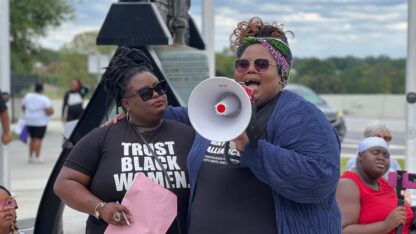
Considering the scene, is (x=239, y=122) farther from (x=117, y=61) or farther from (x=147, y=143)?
(x=117, y=61)

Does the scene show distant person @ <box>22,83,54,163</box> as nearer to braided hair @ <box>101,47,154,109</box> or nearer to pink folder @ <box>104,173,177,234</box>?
braided hair @ <box>101,47,154,109</box>

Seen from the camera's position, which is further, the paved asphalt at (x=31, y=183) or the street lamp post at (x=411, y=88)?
the street lamp post at (x=411, y=88)

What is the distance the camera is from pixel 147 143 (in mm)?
3051

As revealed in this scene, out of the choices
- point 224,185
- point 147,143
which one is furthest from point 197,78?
point 224,185

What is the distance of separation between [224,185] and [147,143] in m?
0.58

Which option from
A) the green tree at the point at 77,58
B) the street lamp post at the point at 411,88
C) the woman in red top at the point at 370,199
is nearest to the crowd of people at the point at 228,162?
the woman in red top at the point at 370,199

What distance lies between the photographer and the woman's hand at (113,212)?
2.88 meters

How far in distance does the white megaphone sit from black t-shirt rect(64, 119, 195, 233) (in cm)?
65

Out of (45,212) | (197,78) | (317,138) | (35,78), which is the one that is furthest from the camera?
(35,78)

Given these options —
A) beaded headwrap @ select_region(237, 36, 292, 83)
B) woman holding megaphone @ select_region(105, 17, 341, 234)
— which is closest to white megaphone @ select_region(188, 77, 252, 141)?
woman holding megaphone @ select_region(105, 17, 341, 234)

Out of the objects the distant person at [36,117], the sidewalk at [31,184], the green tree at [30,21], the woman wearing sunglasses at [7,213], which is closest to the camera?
the woman wearing sunglasses at [7,213]

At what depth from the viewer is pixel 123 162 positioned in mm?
2982

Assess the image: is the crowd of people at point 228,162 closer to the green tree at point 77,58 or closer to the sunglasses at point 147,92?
the sunglasses at point 147,92

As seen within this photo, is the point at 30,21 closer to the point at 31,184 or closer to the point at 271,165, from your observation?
the point at 31,184
